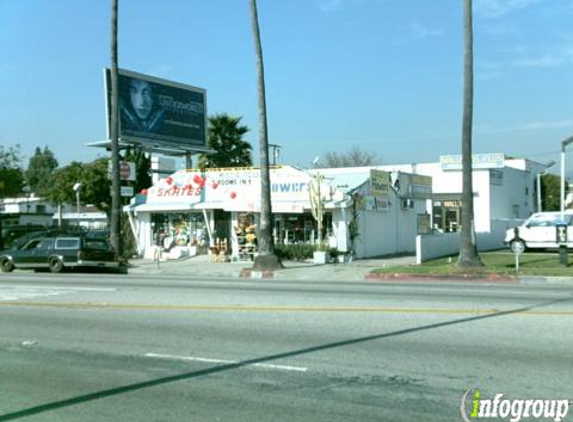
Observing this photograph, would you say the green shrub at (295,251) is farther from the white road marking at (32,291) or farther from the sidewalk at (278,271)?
the white road marking at (32,291)

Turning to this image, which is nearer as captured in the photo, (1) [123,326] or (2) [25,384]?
(2) [25,384]

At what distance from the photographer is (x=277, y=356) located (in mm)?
8742

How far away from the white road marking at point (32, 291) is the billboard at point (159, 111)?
1785 cm

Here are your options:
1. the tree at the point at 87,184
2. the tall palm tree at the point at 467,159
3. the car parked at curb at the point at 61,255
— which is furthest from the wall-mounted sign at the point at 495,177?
the tree at the point at 87,184

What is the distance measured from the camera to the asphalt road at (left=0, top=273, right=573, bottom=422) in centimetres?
658

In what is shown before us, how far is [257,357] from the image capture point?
871 centimetres

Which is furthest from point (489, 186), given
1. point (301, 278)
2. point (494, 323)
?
point (494, 323)

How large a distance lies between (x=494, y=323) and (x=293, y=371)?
4352mm

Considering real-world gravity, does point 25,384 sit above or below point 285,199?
below

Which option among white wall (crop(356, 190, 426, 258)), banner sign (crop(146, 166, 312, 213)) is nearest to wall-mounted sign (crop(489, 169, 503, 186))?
white wall (crop(356, 190, 426, 258))

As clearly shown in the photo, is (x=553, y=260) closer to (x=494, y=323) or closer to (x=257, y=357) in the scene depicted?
(x=494, y=323)

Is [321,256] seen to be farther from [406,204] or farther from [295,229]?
[406,204]

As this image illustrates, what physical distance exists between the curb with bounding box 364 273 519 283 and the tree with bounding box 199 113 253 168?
26862 mm

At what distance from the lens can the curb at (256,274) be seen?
24395 mm
